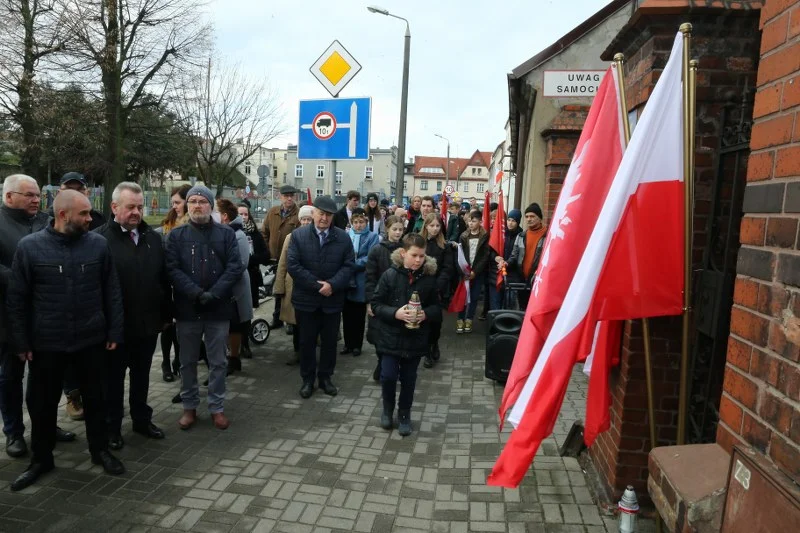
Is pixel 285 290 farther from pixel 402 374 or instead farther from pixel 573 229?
pixel 573 229

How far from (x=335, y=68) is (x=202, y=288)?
11.2 feet

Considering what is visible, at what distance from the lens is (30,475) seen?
11.8 feet

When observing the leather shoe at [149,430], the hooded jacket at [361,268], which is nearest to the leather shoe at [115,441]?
the leather shoe at [149,430]

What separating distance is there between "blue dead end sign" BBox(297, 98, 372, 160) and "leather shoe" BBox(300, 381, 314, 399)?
264 centimetres

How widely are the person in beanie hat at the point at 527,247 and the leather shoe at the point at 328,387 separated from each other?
2.92m

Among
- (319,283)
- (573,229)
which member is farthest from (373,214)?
(573,229)

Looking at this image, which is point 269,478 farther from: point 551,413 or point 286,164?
point 286,164

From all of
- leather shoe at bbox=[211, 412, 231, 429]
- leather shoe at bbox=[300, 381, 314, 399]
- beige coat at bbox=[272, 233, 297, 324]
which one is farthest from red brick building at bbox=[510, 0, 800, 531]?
beige coat at bbox=[272, 233, 297, 324]

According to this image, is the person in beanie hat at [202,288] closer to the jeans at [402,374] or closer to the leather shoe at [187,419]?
the leather shoe at [187,419]

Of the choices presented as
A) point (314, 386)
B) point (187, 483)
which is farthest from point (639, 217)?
point (314, 386)

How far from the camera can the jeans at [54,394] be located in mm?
3654

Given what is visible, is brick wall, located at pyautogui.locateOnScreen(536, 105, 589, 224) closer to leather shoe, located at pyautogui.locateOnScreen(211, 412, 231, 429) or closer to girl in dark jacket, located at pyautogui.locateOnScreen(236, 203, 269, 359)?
girl in dark jacket, located at pyautogui.locateOnScreen(236, 203, 269, 359)

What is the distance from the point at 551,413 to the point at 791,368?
1017 millimetres

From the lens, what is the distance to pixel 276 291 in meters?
6.67
